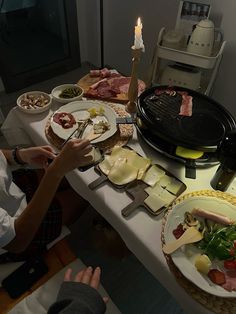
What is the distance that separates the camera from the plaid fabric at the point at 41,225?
862 millimetres

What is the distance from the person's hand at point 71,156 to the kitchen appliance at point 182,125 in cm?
23

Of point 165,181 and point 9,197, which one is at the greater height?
point 165,181

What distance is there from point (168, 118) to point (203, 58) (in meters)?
0.59

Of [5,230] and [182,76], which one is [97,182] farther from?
[182,76]

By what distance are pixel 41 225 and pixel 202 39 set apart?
1139 mm

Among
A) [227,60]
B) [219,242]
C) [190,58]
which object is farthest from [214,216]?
[227,60]

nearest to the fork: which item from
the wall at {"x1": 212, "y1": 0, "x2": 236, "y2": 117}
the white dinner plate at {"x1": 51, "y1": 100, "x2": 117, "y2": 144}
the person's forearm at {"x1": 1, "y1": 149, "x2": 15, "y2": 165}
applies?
the white dinner plate at {"x1": 51, "y1": 100, "x2": 117, "y2": 144}

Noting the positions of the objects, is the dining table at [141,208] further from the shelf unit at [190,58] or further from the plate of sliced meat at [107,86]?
the shelf unit at [190,58]

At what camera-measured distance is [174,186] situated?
79cm

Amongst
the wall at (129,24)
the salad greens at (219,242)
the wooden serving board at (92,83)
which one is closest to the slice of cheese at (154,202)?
the salad greens at (219,242)

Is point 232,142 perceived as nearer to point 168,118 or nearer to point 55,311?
point 168,118

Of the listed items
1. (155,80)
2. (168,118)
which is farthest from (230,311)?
(155,80)

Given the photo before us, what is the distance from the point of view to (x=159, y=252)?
2.17 feet

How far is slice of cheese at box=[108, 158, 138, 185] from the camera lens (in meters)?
0.79
